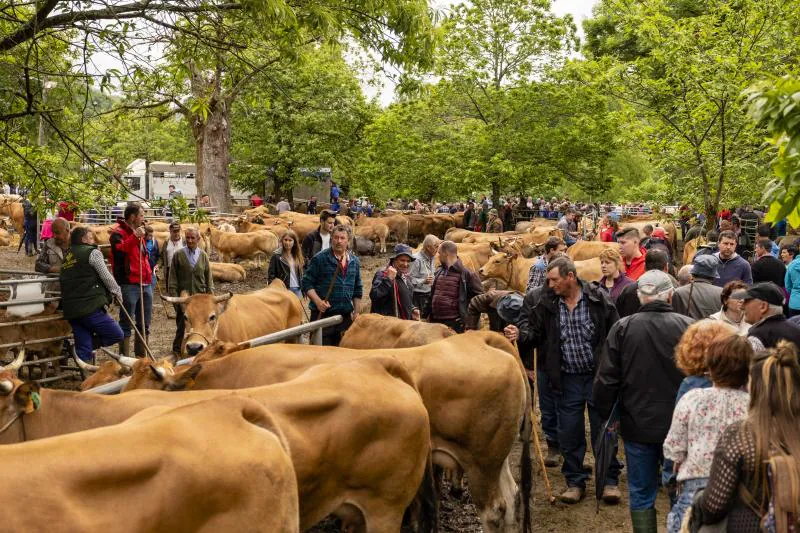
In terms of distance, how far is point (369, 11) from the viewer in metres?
9.14

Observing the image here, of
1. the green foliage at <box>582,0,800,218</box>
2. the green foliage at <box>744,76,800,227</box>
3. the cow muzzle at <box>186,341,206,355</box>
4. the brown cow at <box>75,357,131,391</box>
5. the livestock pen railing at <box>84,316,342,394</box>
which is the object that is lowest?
the cow muzzle at <box>186,341,206,355</box>

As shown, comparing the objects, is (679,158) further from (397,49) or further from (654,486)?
(654,486)

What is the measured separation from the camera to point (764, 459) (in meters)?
3.83

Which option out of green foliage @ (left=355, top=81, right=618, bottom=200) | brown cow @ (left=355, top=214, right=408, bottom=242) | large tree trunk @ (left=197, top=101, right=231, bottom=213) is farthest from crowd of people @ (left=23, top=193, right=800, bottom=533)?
brown cow @ (left=355, top=214, right=408, bottom=242)

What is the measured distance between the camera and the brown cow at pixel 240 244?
78.0 ft

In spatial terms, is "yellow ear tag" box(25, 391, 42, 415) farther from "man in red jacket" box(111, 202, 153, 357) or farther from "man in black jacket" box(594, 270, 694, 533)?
"man in red jacket" box(111, 202, 153, 357)

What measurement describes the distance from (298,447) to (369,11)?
5.76m

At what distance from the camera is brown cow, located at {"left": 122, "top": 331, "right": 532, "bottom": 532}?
20.7 ft

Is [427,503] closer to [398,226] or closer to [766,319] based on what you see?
[766,319]

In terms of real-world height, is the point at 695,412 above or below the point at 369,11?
below

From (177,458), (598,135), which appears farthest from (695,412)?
(598,135)

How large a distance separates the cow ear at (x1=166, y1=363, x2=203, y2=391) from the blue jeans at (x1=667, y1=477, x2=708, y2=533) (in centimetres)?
317

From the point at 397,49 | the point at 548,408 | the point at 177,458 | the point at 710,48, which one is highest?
the point at 710,48

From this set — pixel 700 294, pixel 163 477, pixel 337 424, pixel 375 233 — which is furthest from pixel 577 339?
pixel 375 233
